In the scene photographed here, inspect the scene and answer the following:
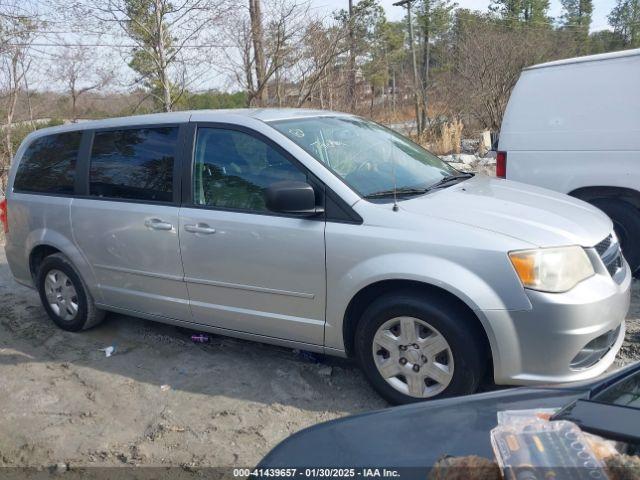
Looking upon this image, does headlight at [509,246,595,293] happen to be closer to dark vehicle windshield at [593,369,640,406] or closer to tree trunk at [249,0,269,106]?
dark vehicle windshield at [593,369,640,406]

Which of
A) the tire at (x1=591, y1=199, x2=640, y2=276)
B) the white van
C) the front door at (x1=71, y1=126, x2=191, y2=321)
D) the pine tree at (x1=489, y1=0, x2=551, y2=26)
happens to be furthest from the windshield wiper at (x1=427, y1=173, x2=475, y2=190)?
the pine tree at (x1=489, y1=0, x2=551, y2=26)

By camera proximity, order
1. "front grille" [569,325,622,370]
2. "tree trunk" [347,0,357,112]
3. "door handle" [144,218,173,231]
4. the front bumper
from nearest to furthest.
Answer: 1. the front bumper
2. "front grille" [569,325,622,370]
3. "door handle" [144,218,173,231]
4. "tree trunk" [347,0,357,112]

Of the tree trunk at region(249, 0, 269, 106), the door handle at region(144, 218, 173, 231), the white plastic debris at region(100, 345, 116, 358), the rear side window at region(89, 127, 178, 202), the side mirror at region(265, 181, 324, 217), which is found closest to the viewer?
the side mirror at region(265, 181, 324, 217)

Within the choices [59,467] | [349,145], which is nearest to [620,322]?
[349,145]

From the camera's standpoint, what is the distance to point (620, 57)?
4930 millimetres

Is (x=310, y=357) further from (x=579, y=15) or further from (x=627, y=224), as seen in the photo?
(x=579, y=15)

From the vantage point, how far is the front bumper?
112 inches

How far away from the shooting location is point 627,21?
37.9 meters

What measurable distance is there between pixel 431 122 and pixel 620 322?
15.2 meters

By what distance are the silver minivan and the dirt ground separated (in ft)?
0.98

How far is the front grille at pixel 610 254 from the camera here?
321 centimetres

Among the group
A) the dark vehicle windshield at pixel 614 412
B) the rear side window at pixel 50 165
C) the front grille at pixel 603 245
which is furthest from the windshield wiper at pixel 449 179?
the rear side window at pixel 50 165

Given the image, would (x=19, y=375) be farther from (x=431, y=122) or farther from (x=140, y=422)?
(x=431, y=122)

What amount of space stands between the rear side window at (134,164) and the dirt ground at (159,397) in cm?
125
